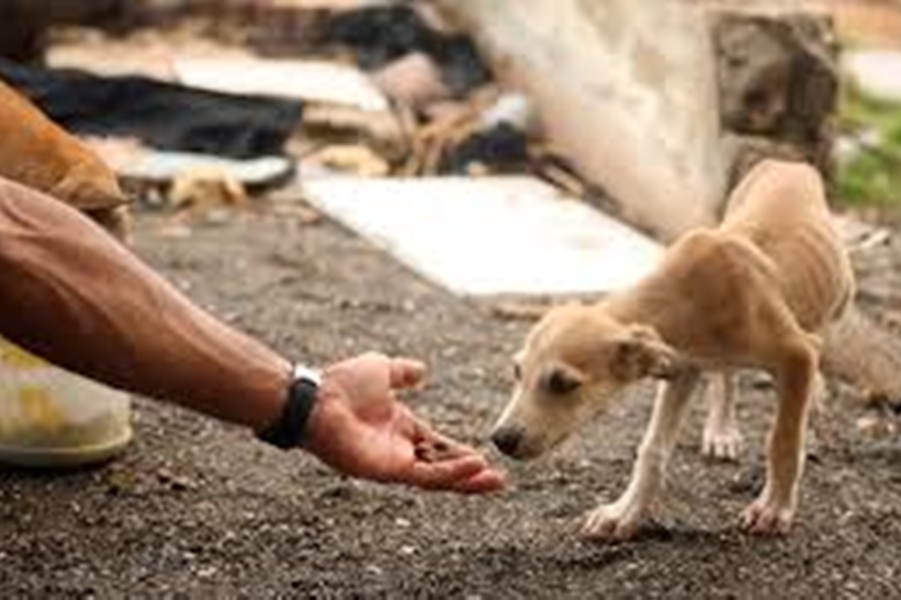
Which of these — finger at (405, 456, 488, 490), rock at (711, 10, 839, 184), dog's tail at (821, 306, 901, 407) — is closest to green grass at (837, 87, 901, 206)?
rock at (711, 10, 839, 184)

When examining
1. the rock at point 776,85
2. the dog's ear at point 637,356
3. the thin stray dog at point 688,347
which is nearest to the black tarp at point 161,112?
the rock at point 776,85

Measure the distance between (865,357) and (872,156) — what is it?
3460 mm

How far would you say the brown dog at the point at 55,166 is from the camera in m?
4.79

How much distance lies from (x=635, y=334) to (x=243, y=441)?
4.38 ft

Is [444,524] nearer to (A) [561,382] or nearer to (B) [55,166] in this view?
(A) [561,382]

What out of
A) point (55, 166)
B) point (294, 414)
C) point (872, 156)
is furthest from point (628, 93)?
point (294, 414)

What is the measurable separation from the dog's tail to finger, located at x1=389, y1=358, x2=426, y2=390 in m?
2.08

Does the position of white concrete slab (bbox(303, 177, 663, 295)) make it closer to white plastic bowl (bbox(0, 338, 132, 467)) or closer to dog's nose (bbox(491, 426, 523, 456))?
white plastic bowl (bbox(0, 338, 132, 467))

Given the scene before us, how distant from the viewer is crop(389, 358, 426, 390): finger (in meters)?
4.18

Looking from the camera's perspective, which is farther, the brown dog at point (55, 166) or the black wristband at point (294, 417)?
the brown dog at point (55, 166)

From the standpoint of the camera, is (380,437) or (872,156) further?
(872,156)

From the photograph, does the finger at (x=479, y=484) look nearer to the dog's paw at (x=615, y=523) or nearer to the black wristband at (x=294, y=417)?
the black wristband at (x=294, y=417)

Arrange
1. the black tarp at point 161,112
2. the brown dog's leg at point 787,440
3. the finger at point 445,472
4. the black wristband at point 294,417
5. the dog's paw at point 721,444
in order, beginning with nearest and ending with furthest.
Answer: the black wristband at point 294,417 → the finger at point 445,472 → the brown dog's leg at point 787,440 → the dog's paw at point 721,444 → the black tarp at point 161,112

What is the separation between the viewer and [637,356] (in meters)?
4.49
